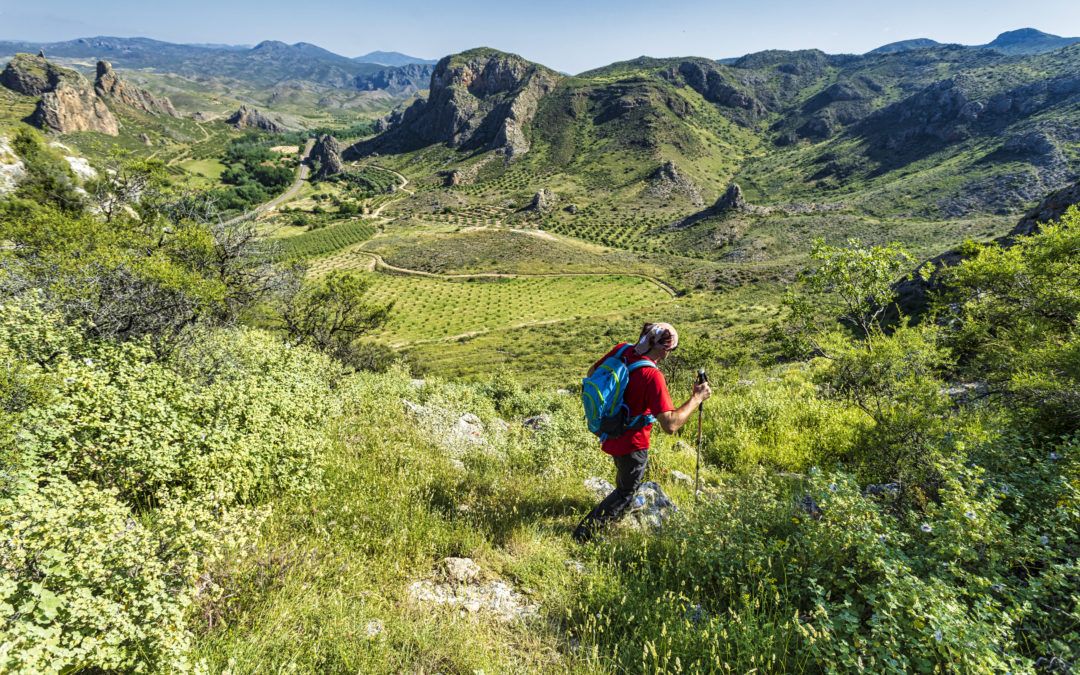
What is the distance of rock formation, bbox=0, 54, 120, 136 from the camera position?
509 ft

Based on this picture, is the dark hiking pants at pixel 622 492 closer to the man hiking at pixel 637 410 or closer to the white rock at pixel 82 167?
the man hiking at pixel 637 410

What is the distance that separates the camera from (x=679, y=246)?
322 ft

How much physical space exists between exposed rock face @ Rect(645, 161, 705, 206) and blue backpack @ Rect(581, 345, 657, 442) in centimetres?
12763

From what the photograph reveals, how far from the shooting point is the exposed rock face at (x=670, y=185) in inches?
4815

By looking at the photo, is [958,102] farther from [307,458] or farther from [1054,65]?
[307,458]

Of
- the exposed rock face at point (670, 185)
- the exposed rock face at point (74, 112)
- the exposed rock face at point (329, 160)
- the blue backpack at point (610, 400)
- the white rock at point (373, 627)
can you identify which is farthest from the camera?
the exposed rock face at point (329, 160)

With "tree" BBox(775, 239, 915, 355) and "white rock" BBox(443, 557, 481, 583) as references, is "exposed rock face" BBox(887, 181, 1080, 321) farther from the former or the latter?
"white rock" BBox(443, 557, 481, 583)

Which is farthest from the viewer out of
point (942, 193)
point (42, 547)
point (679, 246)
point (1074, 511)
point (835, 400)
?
point (679, 246)

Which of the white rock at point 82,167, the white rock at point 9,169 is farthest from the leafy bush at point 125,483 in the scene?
the white rock at point 82,167

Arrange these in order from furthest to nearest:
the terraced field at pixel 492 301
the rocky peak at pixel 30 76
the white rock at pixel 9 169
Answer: the rocky peak at pixel 30 76 < the terraced field at pixel 492 301 < the white rock at pixel 9 169

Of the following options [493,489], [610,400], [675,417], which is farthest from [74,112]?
[675,417]

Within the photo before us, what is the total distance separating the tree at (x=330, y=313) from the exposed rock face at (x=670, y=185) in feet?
374

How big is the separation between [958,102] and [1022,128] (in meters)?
27.0

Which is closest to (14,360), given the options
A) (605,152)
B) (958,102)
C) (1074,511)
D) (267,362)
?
(267,362)
